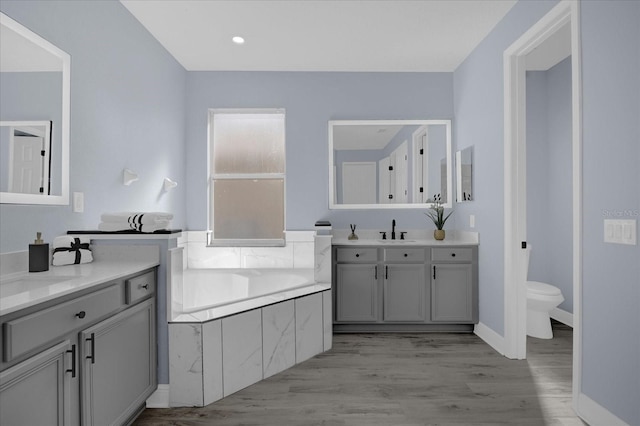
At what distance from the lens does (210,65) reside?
386 cm

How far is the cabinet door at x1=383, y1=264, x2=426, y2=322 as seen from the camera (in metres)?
3.44

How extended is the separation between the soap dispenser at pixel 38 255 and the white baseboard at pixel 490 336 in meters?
3.09

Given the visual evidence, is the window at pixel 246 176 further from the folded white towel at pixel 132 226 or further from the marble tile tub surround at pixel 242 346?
the folded white towel at pixel 132 226

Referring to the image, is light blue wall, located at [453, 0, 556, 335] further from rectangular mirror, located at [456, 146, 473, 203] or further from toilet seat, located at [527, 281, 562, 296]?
toilet seat, located at [527, 281, 562, 296]

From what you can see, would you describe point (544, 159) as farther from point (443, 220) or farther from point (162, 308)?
point (162, 308)

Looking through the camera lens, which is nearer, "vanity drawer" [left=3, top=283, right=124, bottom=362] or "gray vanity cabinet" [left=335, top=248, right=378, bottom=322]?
"vanity drawer" [left=3, top=283, right=124, bottom=362]

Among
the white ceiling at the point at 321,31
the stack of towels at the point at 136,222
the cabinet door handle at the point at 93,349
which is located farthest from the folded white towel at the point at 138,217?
the white ceiling at the point at 321,31

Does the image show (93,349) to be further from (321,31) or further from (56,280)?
(321,31)

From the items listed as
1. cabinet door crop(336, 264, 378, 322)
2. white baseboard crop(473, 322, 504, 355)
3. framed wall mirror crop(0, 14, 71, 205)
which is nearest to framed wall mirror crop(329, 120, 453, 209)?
cabinet door crop(336, 264, 378, 322)

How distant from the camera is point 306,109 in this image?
13.1ft

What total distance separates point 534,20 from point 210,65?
2.90 m

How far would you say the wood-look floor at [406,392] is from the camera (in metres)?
2.03

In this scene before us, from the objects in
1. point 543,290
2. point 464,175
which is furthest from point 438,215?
point 543,290

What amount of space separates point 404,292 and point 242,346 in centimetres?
167
